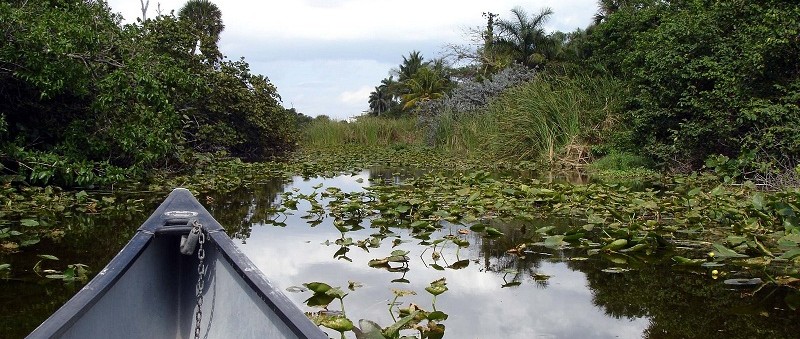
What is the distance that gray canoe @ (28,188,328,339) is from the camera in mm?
1999

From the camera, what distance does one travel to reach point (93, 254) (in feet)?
14.7

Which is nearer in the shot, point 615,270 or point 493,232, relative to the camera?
point 615,270

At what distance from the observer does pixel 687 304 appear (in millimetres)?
3426

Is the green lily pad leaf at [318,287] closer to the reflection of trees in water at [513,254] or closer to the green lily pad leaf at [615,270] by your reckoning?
the reflection of trees in water at [513,254]

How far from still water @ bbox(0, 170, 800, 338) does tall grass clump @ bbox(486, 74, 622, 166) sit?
8339 mm

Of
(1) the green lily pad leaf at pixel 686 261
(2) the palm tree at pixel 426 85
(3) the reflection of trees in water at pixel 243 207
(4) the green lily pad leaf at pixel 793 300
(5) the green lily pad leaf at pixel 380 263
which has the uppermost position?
(2) the palm tree at pixel 426 85

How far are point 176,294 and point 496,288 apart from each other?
6.22 ft

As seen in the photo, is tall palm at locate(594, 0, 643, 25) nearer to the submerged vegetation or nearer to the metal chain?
the submerged vegetation

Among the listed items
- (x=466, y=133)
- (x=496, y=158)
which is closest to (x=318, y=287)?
(x=496, y=158)

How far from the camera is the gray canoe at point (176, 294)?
78.7 inches

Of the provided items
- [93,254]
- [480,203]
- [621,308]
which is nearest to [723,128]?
[480,203]

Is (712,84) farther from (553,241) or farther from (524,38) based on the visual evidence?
(524,38)

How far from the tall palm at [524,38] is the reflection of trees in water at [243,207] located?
57.8 feet

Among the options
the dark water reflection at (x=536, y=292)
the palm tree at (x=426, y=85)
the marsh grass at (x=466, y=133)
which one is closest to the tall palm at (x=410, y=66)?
the palm tree at (x=426, y=85)
